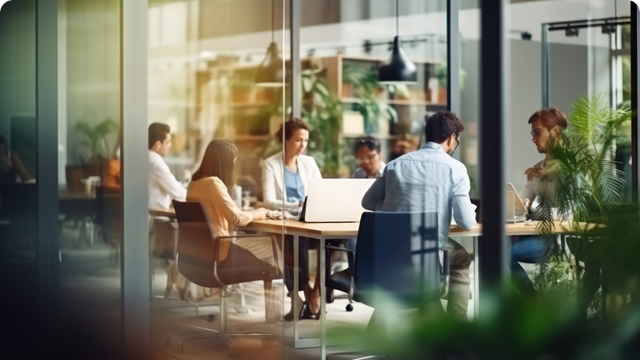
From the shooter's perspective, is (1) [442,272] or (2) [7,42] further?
(2) [7,42]

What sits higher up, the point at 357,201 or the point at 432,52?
the point at 432,52

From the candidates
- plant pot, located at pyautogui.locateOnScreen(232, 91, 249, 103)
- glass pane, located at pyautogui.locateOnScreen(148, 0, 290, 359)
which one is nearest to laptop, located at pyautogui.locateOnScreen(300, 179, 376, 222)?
glass pane, located at pyautogui.locateOnScreen(148, 0, 290, 359)

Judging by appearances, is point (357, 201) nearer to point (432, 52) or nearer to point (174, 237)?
point (174, 237)

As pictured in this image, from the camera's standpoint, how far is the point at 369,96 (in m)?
9.70

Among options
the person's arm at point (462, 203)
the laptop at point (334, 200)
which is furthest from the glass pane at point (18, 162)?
the person's arm at point (462, 203)

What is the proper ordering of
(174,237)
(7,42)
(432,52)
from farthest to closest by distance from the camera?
1. (432,52)
2. (7,42)
3. (174,237)

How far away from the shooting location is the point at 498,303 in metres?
0.68

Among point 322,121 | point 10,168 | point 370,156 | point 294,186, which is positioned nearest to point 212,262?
point 294,186

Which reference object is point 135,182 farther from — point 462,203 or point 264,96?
point 462,203

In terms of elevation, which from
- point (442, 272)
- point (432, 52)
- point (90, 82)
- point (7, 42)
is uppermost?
point (432, 52)

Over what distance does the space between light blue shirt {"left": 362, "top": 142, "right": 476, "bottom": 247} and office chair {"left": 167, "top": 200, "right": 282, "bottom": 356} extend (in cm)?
70

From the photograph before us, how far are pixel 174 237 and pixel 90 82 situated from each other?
1.20 meters

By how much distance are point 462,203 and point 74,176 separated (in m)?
2.38

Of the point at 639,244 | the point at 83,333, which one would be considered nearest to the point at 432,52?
the point at 83,333
